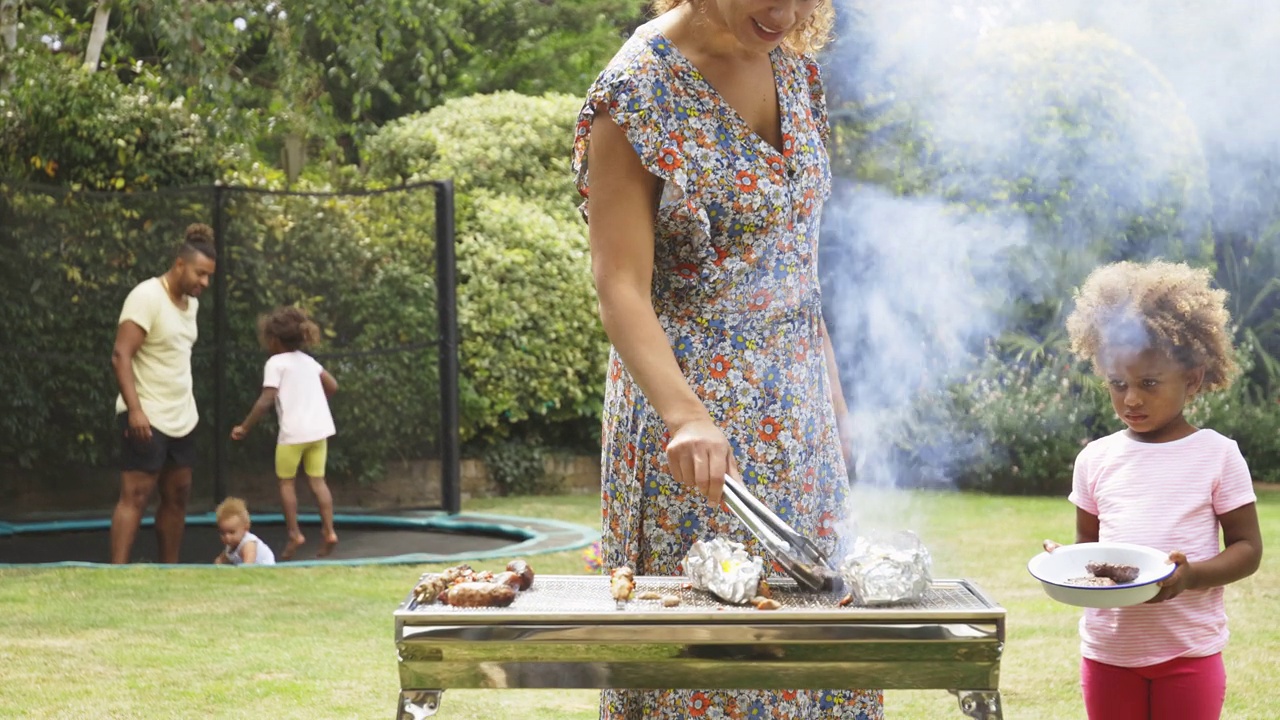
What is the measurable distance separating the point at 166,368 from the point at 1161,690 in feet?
19.2

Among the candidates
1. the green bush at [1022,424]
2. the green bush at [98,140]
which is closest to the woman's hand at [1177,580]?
the green bush at [1022,424]

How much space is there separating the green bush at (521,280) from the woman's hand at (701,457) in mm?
8358

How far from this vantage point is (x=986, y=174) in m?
10.3

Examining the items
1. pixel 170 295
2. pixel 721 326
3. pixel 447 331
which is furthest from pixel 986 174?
pixel 721 326

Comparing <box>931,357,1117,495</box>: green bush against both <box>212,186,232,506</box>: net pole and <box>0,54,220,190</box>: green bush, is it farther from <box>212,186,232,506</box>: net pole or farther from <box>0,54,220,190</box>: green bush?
<box>0,54,220,190</box>: green bush

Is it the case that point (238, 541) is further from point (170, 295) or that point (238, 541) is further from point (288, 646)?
point (288, 646)

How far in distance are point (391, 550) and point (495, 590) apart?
6.29 m

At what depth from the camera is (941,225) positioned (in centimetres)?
1020

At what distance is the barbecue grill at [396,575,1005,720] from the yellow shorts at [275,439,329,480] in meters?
6.58

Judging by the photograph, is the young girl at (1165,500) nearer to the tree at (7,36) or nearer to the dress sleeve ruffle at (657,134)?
the dress sleeve ruffle at (657,134)

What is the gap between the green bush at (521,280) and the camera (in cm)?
1049

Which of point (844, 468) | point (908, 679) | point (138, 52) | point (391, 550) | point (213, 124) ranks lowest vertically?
point (391, 550)

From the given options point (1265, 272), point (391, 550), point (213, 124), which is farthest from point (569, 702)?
point (1265, 272)

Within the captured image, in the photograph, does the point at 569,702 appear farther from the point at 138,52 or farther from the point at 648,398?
the point at 138,52
